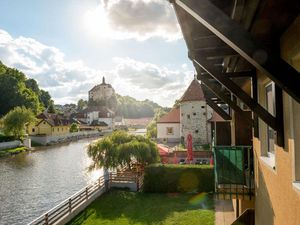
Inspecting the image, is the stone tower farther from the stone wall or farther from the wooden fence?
the stone wall

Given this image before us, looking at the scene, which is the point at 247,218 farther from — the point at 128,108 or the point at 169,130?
the point at 128,108

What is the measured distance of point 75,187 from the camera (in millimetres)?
21016

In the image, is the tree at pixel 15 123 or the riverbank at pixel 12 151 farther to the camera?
the tree at pixel 15 123

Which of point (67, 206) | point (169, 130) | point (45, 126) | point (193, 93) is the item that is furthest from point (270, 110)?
point (45, 126)

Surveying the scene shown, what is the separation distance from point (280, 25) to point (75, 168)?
2707 cm

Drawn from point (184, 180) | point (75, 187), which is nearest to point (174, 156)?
point (184, 180)

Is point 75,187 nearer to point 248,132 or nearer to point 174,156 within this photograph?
point 174,156

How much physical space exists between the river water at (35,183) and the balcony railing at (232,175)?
→ 12087mm

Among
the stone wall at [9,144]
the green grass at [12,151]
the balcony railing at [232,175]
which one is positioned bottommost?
the green grass at [12,151]

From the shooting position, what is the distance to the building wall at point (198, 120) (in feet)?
112

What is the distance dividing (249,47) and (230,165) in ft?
16.2

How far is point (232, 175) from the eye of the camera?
6.39 metres

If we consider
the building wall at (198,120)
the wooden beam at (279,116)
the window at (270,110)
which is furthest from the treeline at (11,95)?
the wooden beam at (279,116)

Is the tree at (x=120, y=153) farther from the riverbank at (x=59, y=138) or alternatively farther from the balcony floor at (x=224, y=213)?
the riverbank at (x=59, y=138)
